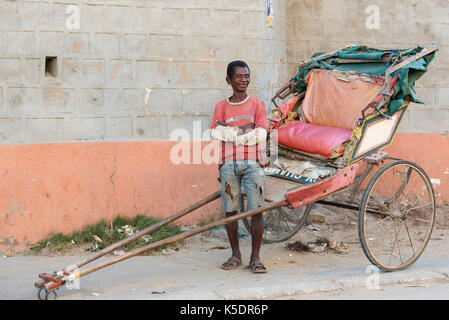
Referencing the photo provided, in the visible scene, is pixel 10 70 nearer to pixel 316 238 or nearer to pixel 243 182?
pixel 243 182

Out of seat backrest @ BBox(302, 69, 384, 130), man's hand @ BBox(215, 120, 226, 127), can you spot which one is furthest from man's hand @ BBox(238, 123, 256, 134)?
seat backrest @ BBox(302, 69, 384, 130)

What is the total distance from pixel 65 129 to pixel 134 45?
3.58 ft

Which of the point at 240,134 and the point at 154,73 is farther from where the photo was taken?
the point at 154,73

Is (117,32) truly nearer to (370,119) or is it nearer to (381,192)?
(370,119)

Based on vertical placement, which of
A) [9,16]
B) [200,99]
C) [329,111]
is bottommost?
[329,111]

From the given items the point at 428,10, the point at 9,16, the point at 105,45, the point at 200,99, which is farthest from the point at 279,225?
the point at 428,10

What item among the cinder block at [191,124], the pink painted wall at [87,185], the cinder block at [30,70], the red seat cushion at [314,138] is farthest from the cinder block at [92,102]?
the red seat cushion at [314,138]

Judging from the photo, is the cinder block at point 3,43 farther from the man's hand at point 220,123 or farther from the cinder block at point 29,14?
the man's hand at point 220,123

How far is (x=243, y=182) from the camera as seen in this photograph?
17.1 ft

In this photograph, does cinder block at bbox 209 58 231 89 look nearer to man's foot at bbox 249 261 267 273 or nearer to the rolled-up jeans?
the rolled-up jeans

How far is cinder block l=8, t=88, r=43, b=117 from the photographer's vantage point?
19.4 feet

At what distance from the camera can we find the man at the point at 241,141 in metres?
5.09

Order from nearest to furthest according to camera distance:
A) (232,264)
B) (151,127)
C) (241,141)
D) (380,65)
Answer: (241,141) < (232,264) < (380,65) < (151,127)

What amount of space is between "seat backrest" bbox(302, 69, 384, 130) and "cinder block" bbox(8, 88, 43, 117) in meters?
2.54
